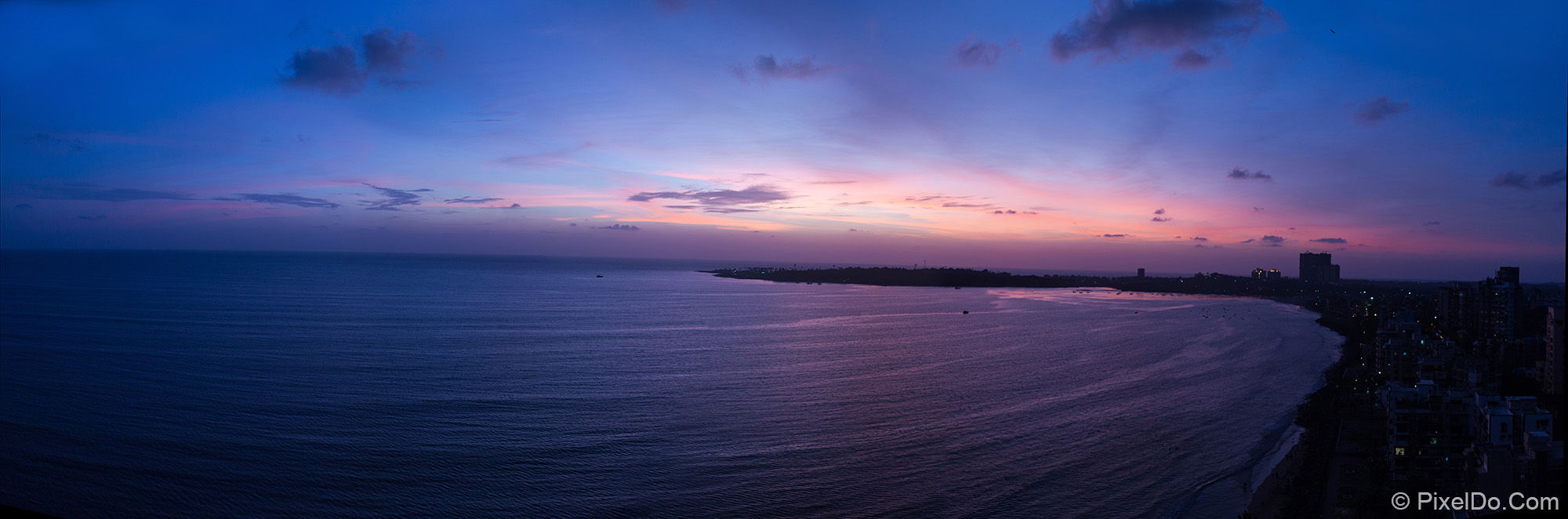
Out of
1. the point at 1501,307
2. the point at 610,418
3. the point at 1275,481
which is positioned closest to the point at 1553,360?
the point at 1275,481

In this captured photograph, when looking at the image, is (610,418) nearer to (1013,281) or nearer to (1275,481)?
(1275,481)

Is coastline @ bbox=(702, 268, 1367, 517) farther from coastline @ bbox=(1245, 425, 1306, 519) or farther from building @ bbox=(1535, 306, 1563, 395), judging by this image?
building @ bbox=(1535, 306, 1563, 395)

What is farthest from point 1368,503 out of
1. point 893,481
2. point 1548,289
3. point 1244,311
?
point 1548,289

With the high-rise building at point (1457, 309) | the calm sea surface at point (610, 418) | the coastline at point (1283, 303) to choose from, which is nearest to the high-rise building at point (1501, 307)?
the high-rise building at point (1457, 309)

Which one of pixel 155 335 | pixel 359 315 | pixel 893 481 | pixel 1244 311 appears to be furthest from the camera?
pixel 1244 311

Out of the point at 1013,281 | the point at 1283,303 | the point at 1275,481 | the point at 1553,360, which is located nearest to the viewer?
the point at 1275,481

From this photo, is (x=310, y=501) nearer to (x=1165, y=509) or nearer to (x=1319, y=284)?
(x=1165, y=509)
